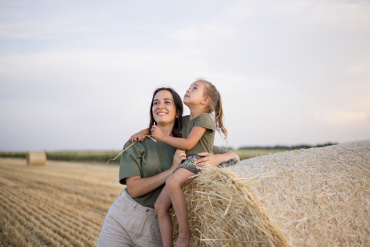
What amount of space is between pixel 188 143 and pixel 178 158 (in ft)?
Answer: 0.50

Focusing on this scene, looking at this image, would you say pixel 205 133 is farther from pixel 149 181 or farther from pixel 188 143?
pixel 149 181

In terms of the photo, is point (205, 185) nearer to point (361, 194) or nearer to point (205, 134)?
point (205, 134)

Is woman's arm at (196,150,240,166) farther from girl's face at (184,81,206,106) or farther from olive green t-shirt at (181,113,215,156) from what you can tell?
girl's face at (184,81,206,106)

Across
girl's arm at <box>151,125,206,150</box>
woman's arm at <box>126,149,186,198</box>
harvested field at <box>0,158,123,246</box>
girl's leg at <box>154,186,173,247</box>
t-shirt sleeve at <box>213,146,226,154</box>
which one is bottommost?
harvested field at <box>0,158,123,246</box>

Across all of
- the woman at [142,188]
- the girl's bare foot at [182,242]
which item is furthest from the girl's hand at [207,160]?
the girl's bare foot at [182,242]

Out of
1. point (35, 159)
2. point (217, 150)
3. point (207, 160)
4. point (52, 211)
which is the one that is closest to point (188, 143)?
point (207, 160)

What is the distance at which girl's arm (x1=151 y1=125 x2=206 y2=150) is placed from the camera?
2.98 meters

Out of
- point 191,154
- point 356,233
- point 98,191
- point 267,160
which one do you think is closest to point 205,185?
point 191,154

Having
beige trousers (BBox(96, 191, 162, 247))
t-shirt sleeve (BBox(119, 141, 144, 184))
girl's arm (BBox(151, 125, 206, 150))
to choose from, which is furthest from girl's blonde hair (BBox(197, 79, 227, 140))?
beige trousers (BBox(96, 191, 162, 247))

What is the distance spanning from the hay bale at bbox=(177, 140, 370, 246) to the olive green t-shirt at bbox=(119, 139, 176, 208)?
307 mm

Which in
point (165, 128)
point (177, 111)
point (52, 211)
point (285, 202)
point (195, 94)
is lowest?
point (52, 211)

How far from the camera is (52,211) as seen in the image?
7363 millimetres

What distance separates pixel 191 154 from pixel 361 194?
1.43 metres

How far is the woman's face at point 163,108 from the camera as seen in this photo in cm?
320
